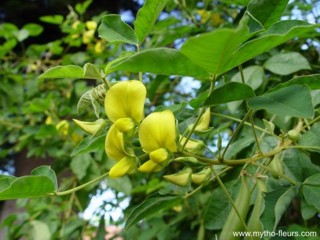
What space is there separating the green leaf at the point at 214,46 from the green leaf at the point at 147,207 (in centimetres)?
29

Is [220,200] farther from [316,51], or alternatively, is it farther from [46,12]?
[46,12]

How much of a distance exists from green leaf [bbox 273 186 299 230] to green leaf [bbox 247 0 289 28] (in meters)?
0.26

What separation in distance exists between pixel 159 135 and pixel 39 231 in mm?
948

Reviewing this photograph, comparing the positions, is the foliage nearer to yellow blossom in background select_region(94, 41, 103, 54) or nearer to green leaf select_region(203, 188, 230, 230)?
green leaf select_region(203, 188, 230, 230)

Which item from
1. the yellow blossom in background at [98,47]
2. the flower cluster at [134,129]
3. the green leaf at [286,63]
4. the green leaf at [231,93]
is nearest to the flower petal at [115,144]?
the flower cluster at [134,129]

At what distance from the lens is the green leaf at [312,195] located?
603mm

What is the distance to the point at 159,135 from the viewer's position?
502mm

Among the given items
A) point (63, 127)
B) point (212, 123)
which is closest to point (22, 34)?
point (63, 127)

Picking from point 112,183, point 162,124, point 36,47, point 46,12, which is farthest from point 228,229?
point 46,12

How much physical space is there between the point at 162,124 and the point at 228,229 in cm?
19

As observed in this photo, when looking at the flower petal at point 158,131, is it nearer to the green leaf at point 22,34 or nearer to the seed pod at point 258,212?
the seed pod at point 258,212

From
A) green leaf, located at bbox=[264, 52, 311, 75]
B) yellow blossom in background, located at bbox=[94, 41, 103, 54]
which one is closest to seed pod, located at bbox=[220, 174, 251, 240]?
green leaf, located at bbox=[264, 52, 311, 75]

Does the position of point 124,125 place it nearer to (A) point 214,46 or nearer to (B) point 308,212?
(A) point 214,46

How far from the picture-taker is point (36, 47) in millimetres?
1919
